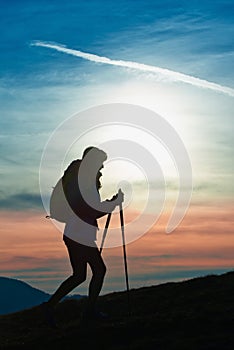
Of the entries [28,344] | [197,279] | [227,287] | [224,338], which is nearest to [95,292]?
[28,344]

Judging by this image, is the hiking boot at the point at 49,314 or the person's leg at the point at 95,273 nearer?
the person's leg at the point at 95,273

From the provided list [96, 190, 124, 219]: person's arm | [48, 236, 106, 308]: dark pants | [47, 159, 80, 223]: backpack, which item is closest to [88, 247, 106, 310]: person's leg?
[48, 236, 106, 308]: dark pants

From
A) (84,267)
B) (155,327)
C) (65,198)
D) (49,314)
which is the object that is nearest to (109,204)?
(65,198)

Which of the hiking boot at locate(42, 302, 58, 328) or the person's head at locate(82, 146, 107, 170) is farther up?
the person's head at locate(82, 146, 107, 170)

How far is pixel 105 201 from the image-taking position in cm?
1744

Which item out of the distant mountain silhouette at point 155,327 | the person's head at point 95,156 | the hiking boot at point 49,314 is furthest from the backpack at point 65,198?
the distant mountain silhouette at point 155,327

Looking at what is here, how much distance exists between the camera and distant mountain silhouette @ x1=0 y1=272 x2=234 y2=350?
1444 centimetres

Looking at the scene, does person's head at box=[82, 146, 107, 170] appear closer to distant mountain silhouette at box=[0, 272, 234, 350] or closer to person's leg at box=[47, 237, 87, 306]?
person's leg at box=[47, 237, 87, 306]

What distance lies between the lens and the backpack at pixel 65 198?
17.0m

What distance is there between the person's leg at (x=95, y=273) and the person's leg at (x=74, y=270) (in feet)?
0.68

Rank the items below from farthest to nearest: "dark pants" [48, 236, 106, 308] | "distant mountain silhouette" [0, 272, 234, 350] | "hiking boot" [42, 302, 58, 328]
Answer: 1. "hiking boot" [42, 302, 58, 328]
2. "dark pants" [48, 236, 106, 308]
3. "distant mountain silhouette" [0, 272, 234, 350]

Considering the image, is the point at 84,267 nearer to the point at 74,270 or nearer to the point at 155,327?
the point at 74,270

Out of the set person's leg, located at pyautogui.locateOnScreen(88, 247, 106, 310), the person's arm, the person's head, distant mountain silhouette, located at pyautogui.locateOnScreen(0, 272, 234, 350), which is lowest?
distant mountain silhouette, located at pyautogui.locateOnScreen(0, 272, 234, 350)

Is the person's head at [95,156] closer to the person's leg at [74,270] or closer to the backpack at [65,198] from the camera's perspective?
the backpack at [65,198]
